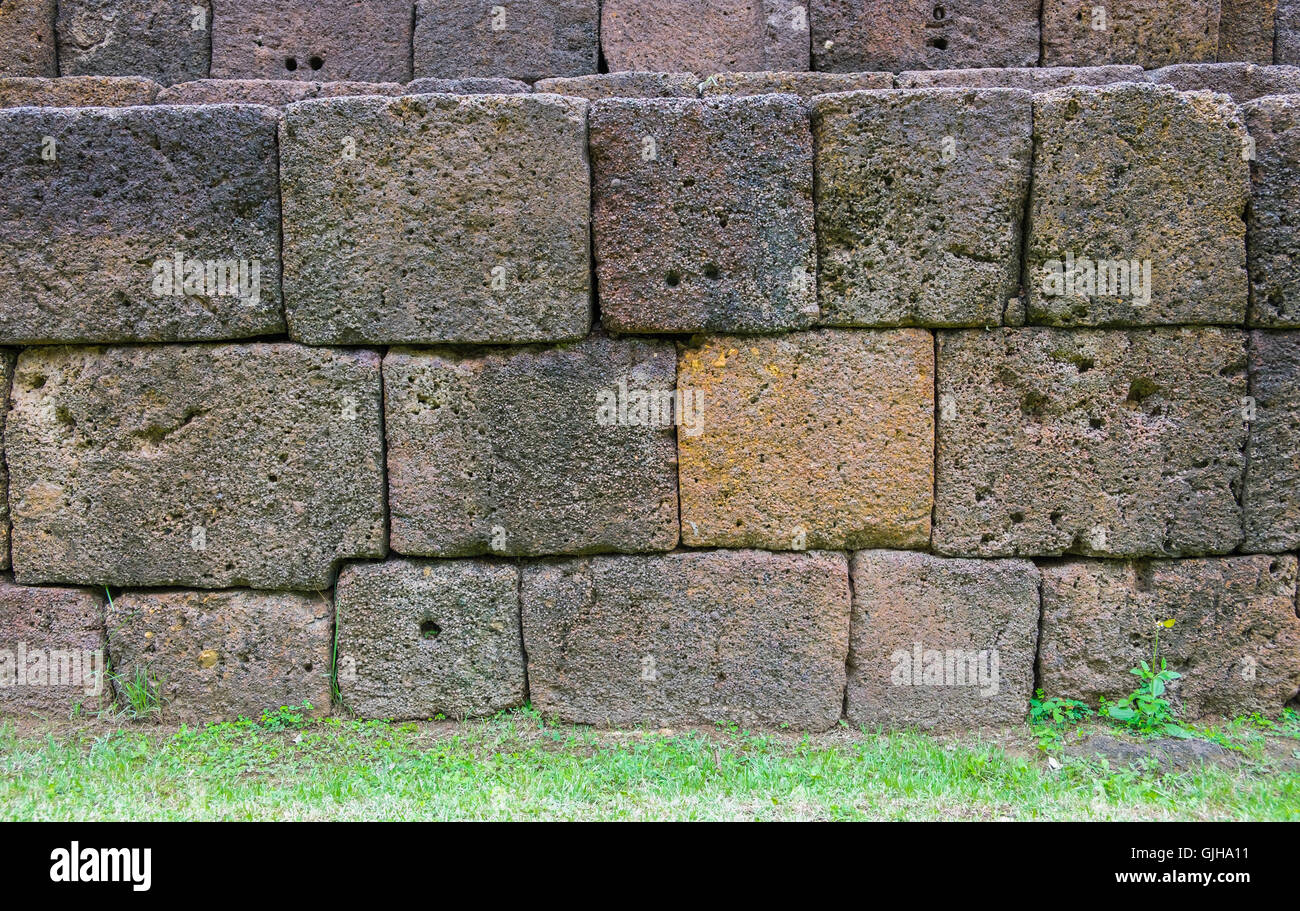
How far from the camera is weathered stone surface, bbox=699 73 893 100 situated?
3.88 m

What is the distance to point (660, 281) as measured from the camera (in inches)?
143

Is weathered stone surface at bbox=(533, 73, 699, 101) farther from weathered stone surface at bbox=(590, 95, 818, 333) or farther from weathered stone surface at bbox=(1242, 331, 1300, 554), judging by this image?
weathered stone surface at bbox=(1242, 331, 1300, 554)

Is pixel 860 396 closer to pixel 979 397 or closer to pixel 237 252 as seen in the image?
pixel 979 397

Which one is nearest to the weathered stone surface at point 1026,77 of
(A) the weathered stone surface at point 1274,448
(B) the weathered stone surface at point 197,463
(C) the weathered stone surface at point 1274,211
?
(C) the weathered stone surface at point 1274,211

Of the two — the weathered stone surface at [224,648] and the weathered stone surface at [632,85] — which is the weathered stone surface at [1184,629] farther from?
the weathered stone surface at [224,648]

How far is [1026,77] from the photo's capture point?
393 cm

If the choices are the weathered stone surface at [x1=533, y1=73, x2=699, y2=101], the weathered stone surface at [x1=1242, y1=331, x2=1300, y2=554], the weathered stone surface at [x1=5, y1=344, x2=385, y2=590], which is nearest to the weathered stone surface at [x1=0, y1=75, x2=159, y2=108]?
the weathered stone surface at [x1=5, y1=344, x2=385, y2=590]

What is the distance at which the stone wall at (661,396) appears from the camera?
362 cm

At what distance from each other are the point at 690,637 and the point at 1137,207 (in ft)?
8.65

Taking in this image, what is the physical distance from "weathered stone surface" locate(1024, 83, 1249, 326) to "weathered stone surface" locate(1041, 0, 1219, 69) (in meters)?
0.69

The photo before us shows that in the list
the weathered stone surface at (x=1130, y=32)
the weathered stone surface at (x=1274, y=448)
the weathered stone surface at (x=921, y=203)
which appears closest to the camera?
the weathered stone surface at (x=921, y=203)

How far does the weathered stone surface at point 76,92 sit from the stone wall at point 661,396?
0.42 meters

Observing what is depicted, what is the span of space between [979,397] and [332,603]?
118 inches
